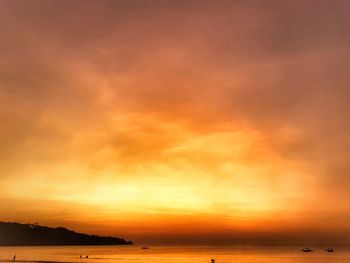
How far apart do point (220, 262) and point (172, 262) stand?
65.0 feet

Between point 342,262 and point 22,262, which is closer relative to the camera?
point 22,262

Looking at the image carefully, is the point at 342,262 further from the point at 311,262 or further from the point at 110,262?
the point at 110,262

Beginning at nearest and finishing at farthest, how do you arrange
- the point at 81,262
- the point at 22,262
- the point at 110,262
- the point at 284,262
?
1. the point at 22,262
2. the point at 81,262
3. the point at 110,262
4. the point at 284,262

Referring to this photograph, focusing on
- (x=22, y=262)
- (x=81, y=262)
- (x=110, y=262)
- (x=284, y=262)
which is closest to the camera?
(x=22, y=262)

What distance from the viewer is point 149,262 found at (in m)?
173

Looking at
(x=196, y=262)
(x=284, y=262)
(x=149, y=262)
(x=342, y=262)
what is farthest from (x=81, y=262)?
(x=342, y=262)

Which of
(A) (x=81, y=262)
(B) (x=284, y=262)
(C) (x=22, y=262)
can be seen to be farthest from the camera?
(B) (x=284, y=262)

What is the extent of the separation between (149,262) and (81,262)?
3115cm

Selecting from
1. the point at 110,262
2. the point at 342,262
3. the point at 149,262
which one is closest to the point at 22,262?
the point at 110,262

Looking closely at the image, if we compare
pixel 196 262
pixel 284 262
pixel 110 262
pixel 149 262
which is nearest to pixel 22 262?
pixel 110 262

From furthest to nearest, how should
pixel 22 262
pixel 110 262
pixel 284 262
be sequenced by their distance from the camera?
pixel 284 262 → pixel 110 262 → pixel 22 262

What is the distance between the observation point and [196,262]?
17762 centimetres

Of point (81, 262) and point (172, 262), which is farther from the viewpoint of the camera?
point (172, 262)

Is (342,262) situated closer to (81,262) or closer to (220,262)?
(220,262)
